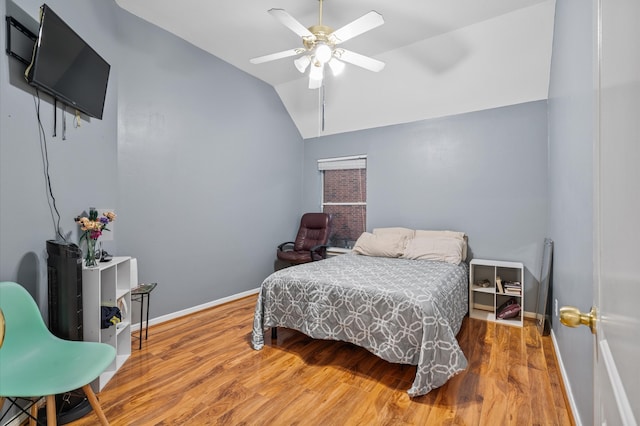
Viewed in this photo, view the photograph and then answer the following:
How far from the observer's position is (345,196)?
4.88 meters

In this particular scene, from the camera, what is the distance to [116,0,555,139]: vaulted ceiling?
110 inches

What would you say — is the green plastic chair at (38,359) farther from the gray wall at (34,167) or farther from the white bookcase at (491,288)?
the white bookcase at (491,288)

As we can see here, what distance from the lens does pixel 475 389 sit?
6.63 ft

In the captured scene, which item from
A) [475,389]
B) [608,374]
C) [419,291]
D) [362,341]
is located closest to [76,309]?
[362,341]

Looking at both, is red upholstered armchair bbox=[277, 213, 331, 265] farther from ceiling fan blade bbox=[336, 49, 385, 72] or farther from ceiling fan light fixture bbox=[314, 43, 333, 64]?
ceiling fan light fixture bbox=[314, 43, 333, 64]

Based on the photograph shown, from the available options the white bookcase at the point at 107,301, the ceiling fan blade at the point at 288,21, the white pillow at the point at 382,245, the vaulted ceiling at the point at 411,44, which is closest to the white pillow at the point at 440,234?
the white pillow at the point at 382,245

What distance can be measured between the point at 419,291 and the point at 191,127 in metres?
2.95

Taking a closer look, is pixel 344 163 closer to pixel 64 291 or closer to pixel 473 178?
pixel 473 178

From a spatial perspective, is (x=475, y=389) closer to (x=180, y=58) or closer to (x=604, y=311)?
(x=604, y=311)

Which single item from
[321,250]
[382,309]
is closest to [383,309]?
[382,309]

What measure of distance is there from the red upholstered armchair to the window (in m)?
0.43

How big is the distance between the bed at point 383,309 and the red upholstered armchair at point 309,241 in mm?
1111

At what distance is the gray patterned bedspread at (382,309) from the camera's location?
1949mm

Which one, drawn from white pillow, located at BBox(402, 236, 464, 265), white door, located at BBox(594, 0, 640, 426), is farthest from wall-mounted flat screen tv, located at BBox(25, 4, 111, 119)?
white pillow, located at BBox(402, 236, 464, 265)
